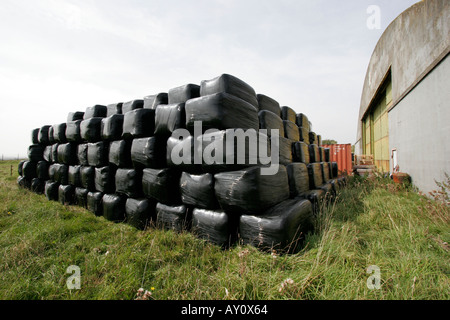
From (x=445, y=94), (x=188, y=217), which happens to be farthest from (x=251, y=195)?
(x=445, y=94)

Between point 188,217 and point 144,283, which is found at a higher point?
point 188,217

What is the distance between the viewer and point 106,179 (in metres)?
3.37

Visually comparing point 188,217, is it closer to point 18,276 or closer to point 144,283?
point 144,283

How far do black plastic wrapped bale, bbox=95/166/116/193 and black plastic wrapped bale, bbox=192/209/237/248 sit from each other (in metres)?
1.95

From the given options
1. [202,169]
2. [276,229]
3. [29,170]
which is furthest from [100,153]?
[29,170]

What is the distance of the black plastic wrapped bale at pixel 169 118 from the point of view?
2562mm

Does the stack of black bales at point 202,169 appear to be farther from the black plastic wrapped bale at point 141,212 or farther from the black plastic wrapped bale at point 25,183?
the black plastic wrapped bale at point 25,183

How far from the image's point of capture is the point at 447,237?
217 cm

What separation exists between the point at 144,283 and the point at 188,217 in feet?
3.15

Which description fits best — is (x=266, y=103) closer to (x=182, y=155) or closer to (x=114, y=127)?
(x=182, y=155)

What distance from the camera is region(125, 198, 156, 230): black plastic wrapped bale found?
2.83 metres

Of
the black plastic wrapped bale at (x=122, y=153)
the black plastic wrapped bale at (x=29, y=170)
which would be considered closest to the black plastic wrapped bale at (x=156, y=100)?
the black plastic wrapped bale at (x=122, y=153)

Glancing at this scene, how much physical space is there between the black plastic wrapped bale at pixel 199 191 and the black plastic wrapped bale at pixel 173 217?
15cm

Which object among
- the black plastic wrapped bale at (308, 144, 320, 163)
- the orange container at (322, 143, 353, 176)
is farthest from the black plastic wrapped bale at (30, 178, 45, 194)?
the orange container at (322, 143, 353, 176)
